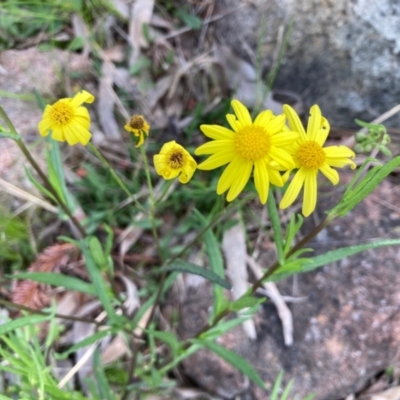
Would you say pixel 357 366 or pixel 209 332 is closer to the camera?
pixel 209 332

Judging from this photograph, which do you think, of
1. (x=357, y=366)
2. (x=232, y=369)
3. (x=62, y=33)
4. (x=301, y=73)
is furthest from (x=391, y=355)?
(x=62, y=33)

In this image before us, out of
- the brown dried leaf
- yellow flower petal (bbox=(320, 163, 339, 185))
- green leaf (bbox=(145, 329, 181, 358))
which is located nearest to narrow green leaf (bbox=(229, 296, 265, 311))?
green leaf (bbox=(145, 329, 181, 358))

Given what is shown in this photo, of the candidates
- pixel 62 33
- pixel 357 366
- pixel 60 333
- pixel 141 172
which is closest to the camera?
pixel 357 366

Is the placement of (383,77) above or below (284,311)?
above

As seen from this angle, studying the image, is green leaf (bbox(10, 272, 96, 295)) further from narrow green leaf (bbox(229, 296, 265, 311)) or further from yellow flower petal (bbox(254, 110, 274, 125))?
yellow flower petal (bbox(254, 110, 274, 125))

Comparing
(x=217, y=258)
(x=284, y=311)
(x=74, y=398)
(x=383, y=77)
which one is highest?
(x=383, y=77)

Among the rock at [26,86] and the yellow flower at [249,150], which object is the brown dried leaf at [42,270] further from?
the yellow flower at [249,150]

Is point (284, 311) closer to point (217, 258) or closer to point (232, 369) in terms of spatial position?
point (232, 369)
